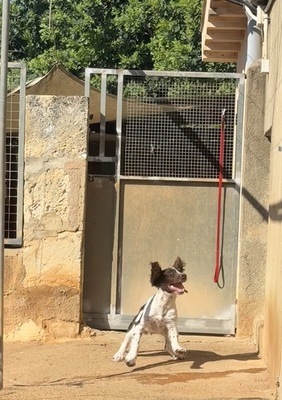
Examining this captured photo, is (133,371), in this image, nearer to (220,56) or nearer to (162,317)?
(162,317)

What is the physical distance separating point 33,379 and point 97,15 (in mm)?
17715

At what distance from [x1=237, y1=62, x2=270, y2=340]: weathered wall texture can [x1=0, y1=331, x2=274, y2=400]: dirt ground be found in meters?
0.40

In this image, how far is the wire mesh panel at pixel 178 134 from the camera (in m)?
9.76

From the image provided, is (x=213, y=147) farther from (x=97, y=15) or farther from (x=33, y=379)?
(x=97, y=15)

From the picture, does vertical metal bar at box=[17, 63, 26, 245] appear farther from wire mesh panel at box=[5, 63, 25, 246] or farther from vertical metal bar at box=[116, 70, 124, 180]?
vertical metal bar at box=[116, 70, 124, 180]

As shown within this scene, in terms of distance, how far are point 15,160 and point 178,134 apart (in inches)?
74.7

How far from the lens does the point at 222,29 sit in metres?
12.4

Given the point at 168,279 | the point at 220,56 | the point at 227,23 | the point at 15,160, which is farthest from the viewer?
the point at 220,56

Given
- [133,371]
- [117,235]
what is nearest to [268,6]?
[117,235]

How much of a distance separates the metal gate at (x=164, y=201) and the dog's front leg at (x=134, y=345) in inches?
61.6

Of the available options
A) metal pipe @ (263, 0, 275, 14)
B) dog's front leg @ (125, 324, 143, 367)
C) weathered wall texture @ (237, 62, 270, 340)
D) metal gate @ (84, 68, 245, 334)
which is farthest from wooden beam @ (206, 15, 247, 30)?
dog's front leg @ (125, 324, 143, 367)

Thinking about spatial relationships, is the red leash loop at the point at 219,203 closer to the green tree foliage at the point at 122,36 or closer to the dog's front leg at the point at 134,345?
the dog's front leg at the point at 134,345

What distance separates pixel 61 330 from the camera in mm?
9359

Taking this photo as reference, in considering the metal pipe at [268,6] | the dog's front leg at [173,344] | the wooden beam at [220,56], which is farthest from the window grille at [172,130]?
the wooden beam at [220,56]
